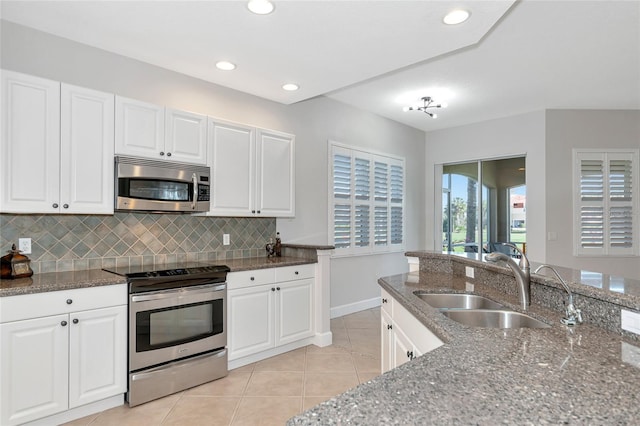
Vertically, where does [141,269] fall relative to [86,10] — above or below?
below

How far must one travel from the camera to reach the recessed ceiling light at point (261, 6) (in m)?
2.23

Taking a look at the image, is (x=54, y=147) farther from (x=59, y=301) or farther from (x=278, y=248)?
(x=278, y=248)

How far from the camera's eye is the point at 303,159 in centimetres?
452

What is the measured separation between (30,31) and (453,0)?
2.91m

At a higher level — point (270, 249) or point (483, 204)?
point (483, 204)

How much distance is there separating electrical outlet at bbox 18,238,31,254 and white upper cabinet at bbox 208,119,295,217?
51.5 inches

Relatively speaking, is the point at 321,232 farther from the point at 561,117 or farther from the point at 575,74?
the point at 561,117

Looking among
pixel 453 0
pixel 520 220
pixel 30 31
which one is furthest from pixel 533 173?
pixel 30 31

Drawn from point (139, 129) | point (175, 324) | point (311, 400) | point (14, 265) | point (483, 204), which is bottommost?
point (311, 400)

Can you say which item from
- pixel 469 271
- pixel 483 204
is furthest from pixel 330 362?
pixel 483 204

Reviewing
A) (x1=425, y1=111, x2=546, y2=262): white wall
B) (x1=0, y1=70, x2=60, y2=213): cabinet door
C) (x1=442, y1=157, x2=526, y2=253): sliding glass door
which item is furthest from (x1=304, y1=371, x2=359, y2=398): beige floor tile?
(x1=442, y1=157, x2=526, y2=253): sliding glass door

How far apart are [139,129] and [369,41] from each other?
1.89 metres

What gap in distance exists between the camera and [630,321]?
4.54ft

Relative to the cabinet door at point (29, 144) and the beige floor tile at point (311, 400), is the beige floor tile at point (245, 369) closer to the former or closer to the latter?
the beige floor tile at point (311, 400)
